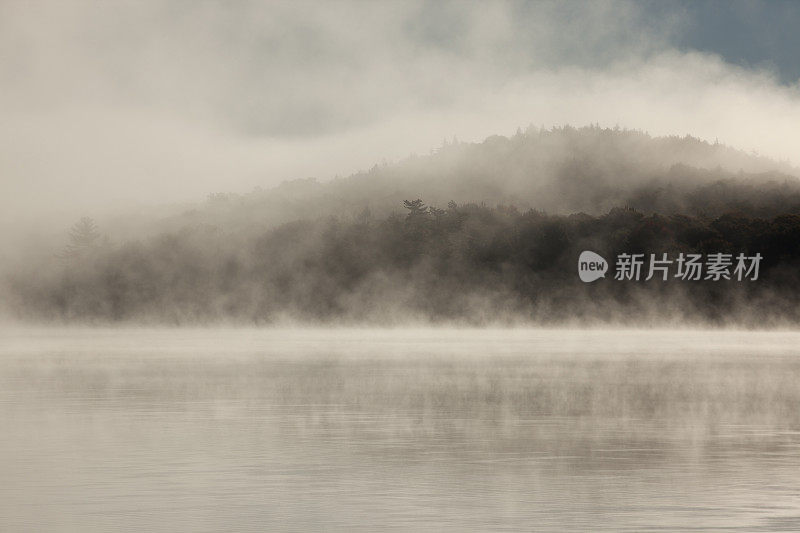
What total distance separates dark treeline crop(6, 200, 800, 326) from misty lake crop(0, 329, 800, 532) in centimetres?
7935

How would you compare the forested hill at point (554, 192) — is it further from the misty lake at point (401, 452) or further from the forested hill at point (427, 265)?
the misty lake at point (401, 452)

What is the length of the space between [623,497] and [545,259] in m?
111

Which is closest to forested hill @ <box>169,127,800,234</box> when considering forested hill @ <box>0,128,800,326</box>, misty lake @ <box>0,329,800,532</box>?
forested hill @ <box>0,128,800,326</box>

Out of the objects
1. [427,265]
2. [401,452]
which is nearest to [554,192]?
[427,265]

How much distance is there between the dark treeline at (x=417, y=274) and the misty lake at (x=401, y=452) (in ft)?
260

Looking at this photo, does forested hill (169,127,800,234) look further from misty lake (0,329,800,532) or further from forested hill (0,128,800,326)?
misty lake (0,329,800,532)

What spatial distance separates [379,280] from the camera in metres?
132

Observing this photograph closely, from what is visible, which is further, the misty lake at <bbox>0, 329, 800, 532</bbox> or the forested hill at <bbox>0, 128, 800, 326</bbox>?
the forested hill at <bbox>0, 128, 800, 326</bbox>

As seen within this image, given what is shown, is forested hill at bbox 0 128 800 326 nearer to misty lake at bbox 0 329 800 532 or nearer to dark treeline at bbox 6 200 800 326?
dark treeline at bbox 6 200 800 326

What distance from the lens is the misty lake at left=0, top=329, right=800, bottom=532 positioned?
41.1 ft

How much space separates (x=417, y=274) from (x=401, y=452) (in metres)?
115

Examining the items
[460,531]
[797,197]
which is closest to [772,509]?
[460,531]

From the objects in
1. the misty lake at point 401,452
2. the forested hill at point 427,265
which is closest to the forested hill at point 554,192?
the forested hill at point 427,265

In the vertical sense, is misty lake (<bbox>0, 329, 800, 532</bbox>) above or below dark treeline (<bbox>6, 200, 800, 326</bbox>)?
below
